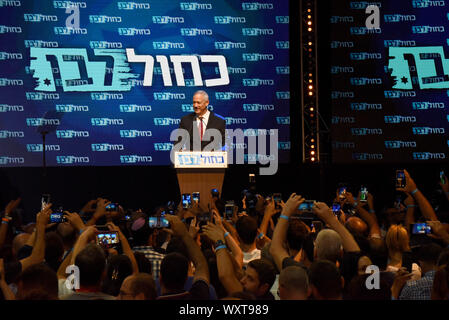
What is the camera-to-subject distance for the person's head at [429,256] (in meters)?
3.71

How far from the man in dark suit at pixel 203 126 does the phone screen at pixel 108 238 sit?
4899 millimetres

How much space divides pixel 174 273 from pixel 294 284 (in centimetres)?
59

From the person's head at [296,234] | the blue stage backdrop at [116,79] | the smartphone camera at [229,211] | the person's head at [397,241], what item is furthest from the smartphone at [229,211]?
the blue stage backdrop at [116,79]

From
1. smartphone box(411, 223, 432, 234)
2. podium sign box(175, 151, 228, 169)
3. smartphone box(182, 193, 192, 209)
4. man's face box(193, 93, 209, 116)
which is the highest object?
man's face box(193, 93, 209, 116)

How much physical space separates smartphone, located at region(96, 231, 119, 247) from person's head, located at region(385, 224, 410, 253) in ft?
5.99

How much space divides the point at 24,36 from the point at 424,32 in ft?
24.5

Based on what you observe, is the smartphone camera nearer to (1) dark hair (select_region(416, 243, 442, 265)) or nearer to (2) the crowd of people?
(2) the crowd of people

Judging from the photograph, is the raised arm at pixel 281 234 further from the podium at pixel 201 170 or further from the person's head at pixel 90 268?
the podium at pixel 201 170

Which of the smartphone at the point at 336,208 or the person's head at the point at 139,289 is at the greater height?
the smartphone at the point at 336,208

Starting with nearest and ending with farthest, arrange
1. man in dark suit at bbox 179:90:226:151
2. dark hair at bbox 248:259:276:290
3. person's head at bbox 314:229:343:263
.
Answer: dark hair at bbox 248:259:276:290, person's head at bbox 314:229:343:263, man in dark suit at bbox 179:90:226:151

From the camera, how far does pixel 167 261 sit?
3008 mm

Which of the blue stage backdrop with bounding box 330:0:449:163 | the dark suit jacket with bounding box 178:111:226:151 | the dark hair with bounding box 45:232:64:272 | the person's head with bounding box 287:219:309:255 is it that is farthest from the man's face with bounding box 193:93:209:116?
the dark hair with bounding box 45:232:64:272

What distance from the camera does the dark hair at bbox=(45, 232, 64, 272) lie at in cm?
390

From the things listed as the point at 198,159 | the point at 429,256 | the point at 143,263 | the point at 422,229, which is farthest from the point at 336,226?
the point at 198,159
